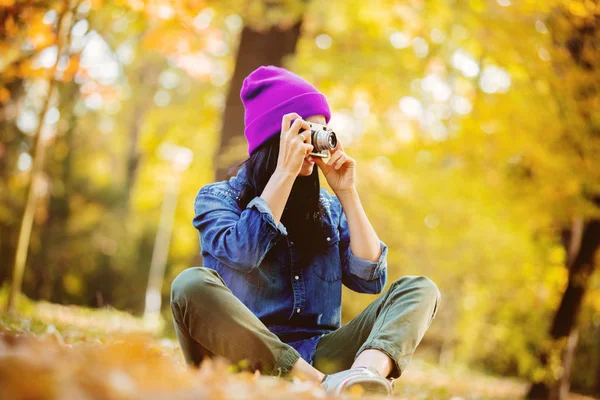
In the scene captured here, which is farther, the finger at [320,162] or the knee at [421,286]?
the finger at [320,162]

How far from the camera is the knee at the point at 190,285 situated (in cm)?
192

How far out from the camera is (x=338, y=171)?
2.49 m

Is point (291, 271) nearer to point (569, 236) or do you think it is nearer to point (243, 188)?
point (243, 188)

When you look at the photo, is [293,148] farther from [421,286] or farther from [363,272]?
[421,286]

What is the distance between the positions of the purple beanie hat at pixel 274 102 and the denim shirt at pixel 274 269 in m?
0.26

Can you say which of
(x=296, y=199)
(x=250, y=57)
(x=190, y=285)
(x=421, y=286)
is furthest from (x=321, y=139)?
(x=250, y=57)

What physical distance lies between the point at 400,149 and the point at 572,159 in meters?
1.72

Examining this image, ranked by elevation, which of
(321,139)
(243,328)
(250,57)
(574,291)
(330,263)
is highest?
(250,57)

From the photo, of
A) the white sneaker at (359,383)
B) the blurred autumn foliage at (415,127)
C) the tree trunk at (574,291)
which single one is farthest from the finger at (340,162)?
the tree trunk at (574,291)

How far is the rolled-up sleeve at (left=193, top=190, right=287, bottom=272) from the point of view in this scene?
6.86ft

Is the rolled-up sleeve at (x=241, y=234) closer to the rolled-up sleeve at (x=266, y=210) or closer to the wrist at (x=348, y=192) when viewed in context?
the rolled-up sleeve at (x=266, y=210)

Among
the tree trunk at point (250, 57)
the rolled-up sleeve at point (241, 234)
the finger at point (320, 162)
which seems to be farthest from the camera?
the tree trunk at point (250, 57)

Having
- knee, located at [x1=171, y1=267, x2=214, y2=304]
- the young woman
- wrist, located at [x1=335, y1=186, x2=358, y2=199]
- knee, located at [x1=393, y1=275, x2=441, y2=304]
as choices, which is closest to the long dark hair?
the young woman

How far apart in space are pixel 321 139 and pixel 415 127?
537 cm
